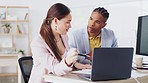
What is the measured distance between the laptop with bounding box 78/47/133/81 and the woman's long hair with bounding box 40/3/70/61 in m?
0.44

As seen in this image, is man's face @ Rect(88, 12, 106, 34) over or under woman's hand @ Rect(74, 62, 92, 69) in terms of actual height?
over

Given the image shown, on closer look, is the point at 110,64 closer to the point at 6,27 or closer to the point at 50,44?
the point at 50,44

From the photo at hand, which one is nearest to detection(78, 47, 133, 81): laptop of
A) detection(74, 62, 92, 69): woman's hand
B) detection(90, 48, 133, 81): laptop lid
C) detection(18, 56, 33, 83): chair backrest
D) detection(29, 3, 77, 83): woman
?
detection(90, 48, 133, 81): laptop lid

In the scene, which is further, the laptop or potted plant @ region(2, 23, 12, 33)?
potted plant @ region(2, 23, 12, 33)

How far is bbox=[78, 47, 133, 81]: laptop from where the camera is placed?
4.75ft

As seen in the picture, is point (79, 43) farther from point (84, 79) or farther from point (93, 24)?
point (84, 79)

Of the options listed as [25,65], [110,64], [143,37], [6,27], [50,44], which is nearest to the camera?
[110,64]

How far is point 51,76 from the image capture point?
173cm

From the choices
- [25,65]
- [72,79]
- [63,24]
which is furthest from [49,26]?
[25,65]

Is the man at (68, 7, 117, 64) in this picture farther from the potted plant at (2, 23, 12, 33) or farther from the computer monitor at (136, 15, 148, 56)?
the potted plant at (2, 23, 12, 33)

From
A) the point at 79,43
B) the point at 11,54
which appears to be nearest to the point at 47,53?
the point at 79,43

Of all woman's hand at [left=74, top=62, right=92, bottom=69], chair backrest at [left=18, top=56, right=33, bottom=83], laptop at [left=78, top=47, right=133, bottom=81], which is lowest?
chair backrest at [left=18, top=56, right=33, bottom=83]

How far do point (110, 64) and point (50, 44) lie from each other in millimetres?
596

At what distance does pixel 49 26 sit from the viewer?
6.42ft
